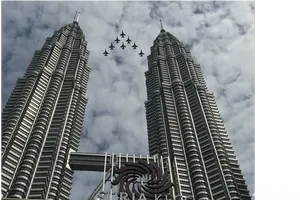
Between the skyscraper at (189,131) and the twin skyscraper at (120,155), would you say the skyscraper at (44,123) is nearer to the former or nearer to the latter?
the twin skyscraper at (120,155)

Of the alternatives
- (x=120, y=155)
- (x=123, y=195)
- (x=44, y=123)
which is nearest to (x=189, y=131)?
(x=120, y=155)

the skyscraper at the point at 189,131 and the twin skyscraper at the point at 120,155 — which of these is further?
the skyscraper at the point at 189,131

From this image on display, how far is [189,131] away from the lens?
4545 inches

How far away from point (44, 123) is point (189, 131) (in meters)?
43.8

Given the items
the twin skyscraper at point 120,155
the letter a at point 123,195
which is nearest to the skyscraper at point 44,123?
the twin skyscraper at point 120,155

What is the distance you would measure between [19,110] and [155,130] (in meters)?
43.9

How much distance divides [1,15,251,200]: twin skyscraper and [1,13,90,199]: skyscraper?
0.26m

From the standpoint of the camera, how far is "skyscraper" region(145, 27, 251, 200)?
3971 inches

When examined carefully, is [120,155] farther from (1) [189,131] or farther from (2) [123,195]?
(1) [189,131]

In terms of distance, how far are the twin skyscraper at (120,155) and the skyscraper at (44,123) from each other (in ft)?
0.87

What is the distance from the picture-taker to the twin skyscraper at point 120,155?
94188 millimetres

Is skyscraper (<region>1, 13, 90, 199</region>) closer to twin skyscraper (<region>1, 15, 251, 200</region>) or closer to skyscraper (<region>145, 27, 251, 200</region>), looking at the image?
twin skyscraper (<region>1, 15, 251, 200</region>)

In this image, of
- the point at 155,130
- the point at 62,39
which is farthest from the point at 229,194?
the point at 62,39
